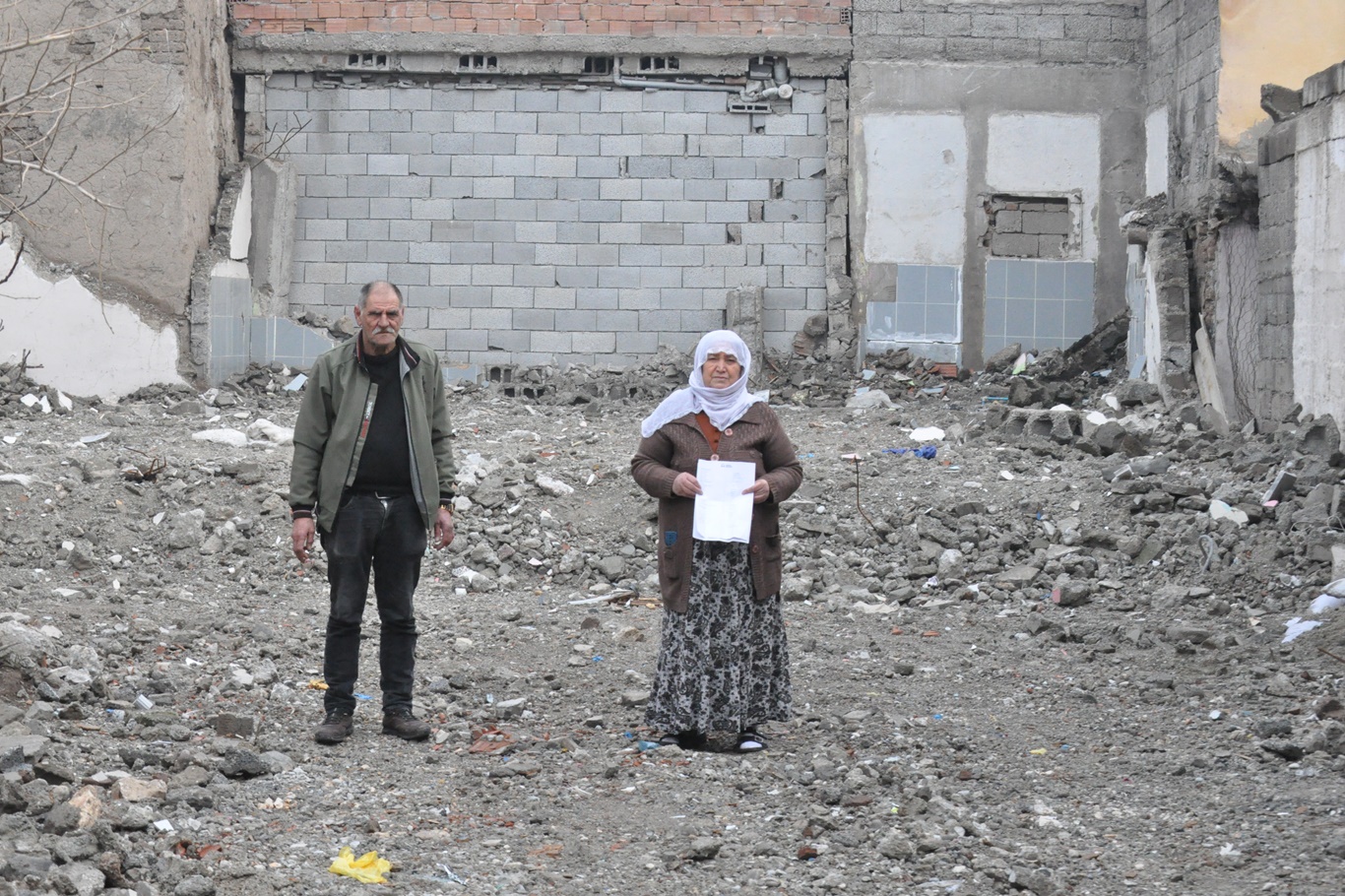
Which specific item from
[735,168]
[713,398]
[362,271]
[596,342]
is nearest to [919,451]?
[596,342]

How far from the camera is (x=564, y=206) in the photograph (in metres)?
14.2

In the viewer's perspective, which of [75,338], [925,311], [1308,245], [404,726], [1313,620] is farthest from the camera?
[925,311]

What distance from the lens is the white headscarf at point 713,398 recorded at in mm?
5016

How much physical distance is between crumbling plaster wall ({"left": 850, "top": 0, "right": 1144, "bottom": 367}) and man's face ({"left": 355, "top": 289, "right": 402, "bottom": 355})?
31.6 feet

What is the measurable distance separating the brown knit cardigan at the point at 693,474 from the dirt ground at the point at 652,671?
0.65m

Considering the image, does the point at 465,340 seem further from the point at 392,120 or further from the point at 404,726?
the point at 404,726

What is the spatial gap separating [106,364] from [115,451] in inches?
138

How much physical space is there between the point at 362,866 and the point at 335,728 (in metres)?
1.14

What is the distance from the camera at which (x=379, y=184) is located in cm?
1418

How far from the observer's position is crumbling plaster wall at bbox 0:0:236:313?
40.9 ft

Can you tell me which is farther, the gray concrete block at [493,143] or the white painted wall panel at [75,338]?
the gray concrete block at [493,143]

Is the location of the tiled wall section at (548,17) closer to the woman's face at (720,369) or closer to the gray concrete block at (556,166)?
the gray concrete block at (556,166)

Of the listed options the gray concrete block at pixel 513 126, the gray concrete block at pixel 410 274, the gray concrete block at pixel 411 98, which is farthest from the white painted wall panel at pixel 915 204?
the gray concrete block at pixel 410 274

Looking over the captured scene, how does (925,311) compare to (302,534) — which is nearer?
(302,534)
